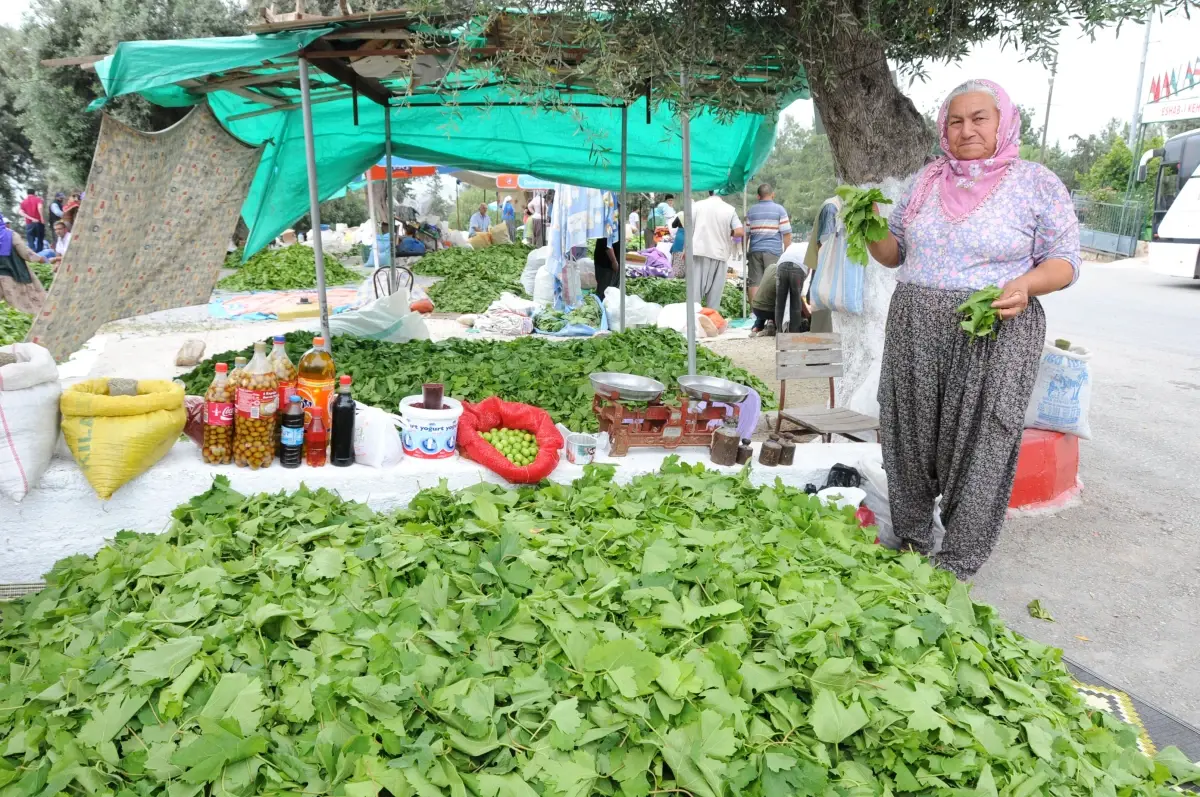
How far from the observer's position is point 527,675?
197cm

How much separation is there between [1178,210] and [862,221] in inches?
703

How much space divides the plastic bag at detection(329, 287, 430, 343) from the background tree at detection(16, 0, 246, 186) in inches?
458

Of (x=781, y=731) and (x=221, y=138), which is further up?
(x=221, y=138)

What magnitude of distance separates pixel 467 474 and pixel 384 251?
44.7 feet

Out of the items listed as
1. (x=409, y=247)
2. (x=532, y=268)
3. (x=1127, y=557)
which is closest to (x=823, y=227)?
(x=1127, y=557)

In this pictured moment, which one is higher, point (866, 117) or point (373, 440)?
point (866, 117)

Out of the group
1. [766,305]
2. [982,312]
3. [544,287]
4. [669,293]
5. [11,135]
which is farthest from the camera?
[11,135]

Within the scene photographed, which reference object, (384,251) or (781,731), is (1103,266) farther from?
(781,731)

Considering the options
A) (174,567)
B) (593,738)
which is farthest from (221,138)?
(593,738)

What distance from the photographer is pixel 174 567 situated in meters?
2.47

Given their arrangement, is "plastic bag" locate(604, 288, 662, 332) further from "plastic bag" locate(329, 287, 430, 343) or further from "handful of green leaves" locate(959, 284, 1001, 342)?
"handful of green leaves" locate(959, 284, 1001, 342)

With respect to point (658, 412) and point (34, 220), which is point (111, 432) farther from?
point (34, 220)

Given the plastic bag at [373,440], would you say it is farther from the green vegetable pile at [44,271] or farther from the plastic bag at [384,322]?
the green vegetable pile at [44,271]

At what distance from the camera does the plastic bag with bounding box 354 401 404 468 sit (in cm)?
330
